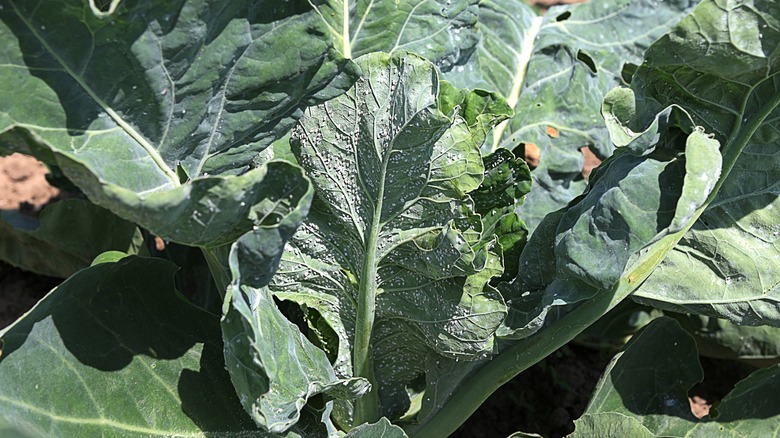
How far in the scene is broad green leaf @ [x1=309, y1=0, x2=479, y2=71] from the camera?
1.78 m

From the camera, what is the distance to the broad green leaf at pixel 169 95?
119 cm

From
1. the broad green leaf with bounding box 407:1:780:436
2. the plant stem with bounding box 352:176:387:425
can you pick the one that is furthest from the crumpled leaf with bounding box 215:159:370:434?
the broad green leaf with bounding box 407:1:780:436

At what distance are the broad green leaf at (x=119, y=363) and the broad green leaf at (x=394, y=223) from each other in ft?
→ 0.75

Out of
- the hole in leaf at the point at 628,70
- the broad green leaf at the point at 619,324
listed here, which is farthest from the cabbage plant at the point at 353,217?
the broad green leaf at the point at 619,324

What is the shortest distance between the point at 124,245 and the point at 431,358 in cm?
98

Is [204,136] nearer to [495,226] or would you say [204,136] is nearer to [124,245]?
Result: [495,226]

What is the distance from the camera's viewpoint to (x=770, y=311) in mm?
1652

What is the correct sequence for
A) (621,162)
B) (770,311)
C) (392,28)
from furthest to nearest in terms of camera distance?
(392,28)
(770,311)
(621,162)

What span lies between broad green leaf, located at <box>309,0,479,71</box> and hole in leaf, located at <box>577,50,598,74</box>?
0.42m

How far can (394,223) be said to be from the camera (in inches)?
61.4

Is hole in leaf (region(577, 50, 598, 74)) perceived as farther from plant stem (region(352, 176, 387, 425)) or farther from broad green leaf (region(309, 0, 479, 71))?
plant stem (region(352, 176, 387, 425))

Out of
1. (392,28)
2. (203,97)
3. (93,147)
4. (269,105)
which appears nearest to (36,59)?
(93,147)

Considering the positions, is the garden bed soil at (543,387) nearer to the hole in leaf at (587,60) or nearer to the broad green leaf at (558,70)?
the broad green leaf at (558,70)

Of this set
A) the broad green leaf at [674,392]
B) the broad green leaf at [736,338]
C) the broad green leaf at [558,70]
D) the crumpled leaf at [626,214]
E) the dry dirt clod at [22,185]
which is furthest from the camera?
the dry dirt clod at [22,185]
